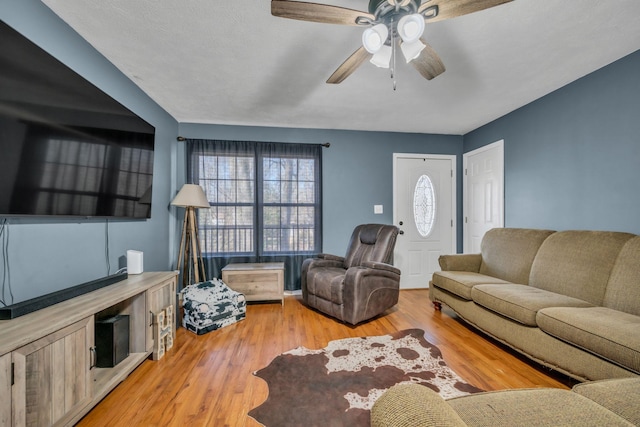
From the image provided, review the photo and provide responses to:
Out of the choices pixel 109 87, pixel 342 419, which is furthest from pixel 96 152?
pixel 342 419

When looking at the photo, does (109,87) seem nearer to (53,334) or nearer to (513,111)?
(53,334)

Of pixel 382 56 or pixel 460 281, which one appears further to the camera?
pixel 460 281

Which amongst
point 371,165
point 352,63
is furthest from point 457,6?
point 371,165

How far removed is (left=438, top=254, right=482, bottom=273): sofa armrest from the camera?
3195 mm

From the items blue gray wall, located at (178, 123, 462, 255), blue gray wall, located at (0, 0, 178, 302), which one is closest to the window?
blue gray wall, located at (178, 123, 462, 255)

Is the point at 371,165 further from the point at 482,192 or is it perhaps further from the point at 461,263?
the point at 461,263

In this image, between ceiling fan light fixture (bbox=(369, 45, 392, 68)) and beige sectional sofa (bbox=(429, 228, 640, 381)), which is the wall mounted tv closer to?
ceiling fan light fixture (bbox=(369, 45, 392, 68))

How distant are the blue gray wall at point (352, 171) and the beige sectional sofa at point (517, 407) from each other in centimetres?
313

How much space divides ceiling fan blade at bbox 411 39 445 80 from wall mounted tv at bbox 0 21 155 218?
215cm

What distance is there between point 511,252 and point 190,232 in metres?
3.65

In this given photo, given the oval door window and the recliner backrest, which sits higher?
the oval door window

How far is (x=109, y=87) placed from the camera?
224 cm

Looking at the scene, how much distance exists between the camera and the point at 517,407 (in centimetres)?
85

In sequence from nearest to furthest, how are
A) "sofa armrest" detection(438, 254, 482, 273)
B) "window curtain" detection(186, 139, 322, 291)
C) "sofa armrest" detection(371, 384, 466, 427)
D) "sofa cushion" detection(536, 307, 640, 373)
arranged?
"sofa armrest" detection(371, 384, 466, 427)
"sofa cushion" detection(536, 307, 640, 373)
"sofa armrest" detection(438, 254, 482, 273)
"window curtain" detection(186, 139, 322, 291)
